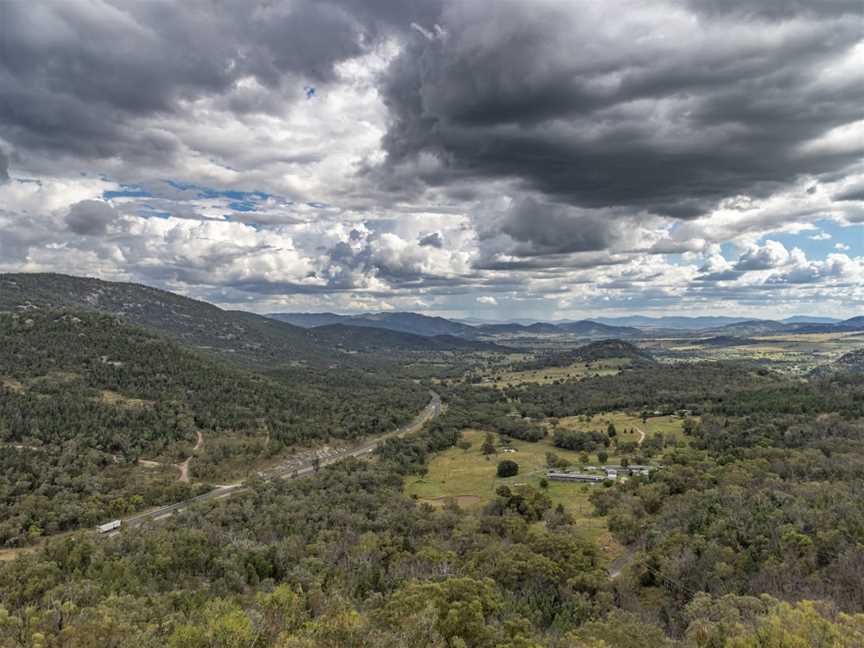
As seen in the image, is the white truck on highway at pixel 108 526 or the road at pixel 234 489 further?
the road at pixel 234 489

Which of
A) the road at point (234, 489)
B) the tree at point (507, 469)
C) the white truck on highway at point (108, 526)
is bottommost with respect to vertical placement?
the road at point (234, 489)

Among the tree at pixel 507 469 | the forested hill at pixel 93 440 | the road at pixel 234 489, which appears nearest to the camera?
the forested hill at pixel 93 440

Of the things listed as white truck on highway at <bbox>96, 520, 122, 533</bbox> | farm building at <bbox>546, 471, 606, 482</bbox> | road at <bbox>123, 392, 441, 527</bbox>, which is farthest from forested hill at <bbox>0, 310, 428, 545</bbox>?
farm building at <bbox>546, 471, 606, 482</bbox>

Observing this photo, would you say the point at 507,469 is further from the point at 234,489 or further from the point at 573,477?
the point at 234,489

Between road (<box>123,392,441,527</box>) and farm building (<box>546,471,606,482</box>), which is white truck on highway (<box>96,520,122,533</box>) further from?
farm building (<box>546,471,606,482</box>)

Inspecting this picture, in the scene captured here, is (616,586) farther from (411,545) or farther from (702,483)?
(702,483)

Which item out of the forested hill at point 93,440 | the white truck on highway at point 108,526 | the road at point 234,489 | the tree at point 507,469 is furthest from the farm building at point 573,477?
the white truck on highway at point 108,526

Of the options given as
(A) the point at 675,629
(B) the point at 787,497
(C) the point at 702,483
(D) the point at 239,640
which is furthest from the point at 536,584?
(C) the point at 702,483

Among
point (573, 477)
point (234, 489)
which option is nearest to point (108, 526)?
point (234, 489)

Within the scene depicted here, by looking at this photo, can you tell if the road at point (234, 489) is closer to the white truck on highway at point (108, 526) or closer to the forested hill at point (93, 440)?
the white truck on highway at point (108, 526)

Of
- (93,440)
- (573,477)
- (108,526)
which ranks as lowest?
(108,526)

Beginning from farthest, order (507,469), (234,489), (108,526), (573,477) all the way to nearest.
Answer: (507,469) < (234,489) < (573,477) < (108,526)
